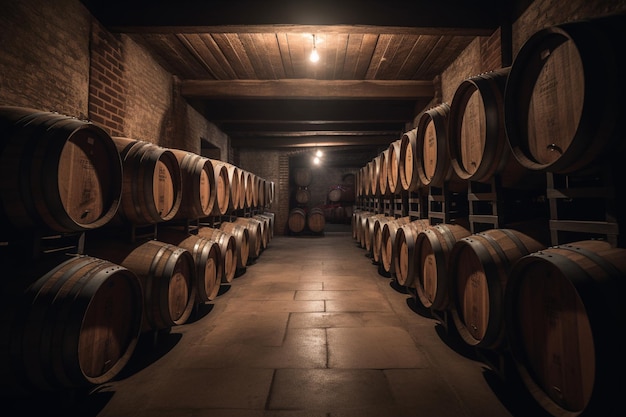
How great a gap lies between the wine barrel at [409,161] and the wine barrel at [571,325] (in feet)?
7.52

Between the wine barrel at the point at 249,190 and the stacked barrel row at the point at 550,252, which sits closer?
the stacked barrel row at the point at 550,252

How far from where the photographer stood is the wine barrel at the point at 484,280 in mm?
1887

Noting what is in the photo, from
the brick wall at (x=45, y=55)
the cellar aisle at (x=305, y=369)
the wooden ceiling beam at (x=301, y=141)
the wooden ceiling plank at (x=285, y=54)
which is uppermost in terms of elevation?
the wooden ceiling plank at (x=285, y=54)

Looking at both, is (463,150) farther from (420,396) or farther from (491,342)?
(420,396)

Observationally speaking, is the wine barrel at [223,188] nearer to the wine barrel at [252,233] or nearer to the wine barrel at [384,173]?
the wine barrel at [252,233]

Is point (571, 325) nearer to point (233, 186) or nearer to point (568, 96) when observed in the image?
point (568, 96)

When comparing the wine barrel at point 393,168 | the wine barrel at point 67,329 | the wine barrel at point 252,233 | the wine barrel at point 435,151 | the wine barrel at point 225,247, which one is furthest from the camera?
the wine barrel at point 252,233

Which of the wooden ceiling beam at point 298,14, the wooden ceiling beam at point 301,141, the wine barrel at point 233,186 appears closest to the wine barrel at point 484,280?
the wooden ceiling beam at point 298,14

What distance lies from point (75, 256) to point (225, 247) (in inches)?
91.5

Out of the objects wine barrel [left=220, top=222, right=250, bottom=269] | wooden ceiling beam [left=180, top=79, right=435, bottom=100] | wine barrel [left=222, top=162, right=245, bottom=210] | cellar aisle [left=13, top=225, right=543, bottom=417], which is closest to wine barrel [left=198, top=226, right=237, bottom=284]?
wine barrel [left=220, top=222, right=250, bottom=269]

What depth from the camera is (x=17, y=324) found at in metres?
1.50

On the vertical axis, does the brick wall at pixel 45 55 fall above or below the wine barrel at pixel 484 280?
above

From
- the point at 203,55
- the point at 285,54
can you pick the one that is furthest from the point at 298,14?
the point at 203,55

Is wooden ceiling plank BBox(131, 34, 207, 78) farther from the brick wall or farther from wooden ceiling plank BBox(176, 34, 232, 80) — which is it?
the brick wall
